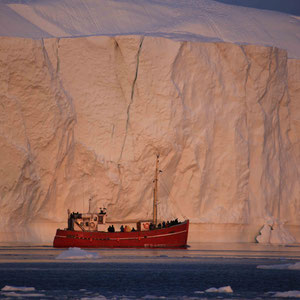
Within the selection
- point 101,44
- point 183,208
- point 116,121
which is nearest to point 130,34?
point 101,44

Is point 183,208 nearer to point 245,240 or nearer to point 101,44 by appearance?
point 245,240

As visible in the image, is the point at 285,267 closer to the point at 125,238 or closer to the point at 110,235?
the point at 125,238

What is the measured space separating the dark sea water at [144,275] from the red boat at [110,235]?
2095mm

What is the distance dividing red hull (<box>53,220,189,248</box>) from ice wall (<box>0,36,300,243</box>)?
240 cm

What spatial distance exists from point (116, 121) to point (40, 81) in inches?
156

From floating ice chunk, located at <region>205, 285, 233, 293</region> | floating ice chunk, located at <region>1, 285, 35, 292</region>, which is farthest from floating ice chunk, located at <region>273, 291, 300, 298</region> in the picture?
floating ice chunk, located at <region>1, 285, 35, 292</region>

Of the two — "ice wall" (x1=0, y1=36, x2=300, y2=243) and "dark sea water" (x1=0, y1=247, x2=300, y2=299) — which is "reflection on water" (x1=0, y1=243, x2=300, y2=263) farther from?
"ice wall" (x1=0, y1=36, x2=300, y2=243)

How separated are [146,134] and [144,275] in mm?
15124

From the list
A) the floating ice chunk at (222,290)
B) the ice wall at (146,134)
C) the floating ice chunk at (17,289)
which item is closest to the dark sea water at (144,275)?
the floating ice chunk at (17,289)

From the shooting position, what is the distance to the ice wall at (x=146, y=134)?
36.8m

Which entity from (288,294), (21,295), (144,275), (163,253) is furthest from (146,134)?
(21,295)

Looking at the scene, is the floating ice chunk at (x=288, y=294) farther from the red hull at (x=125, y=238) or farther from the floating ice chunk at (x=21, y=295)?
the red hull at (x=125, y=238)

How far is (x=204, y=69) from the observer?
133ft

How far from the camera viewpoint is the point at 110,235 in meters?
35.0
